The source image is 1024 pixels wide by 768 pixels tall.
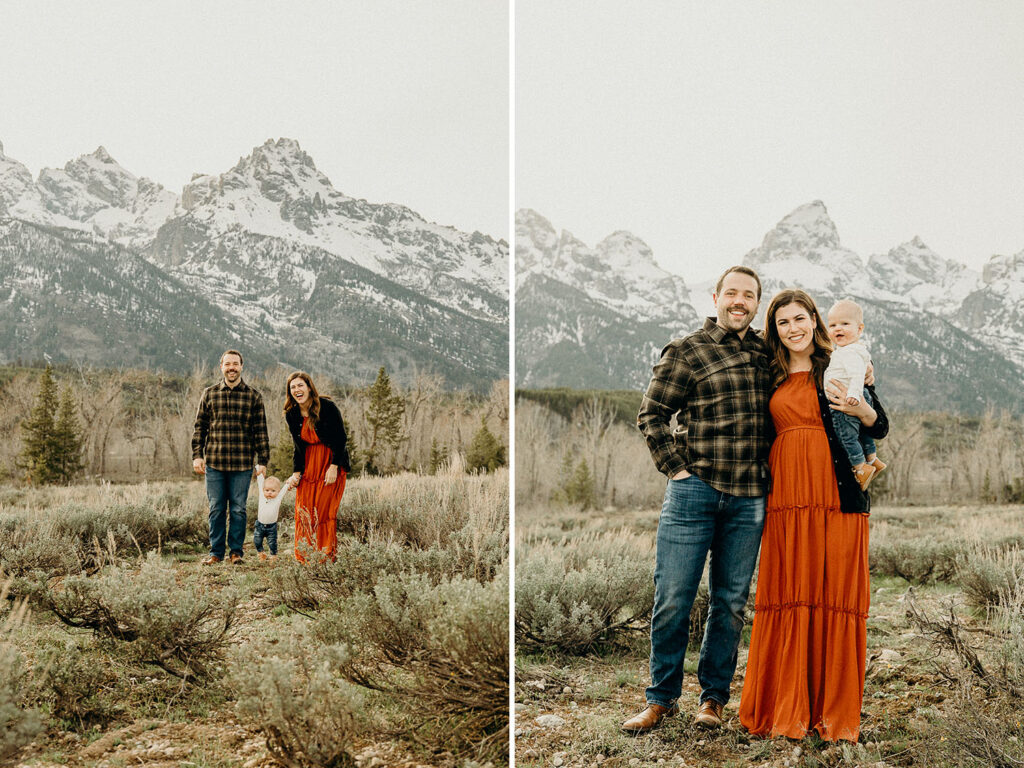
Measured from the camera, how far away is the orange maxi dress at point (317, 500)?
2840 millimetres

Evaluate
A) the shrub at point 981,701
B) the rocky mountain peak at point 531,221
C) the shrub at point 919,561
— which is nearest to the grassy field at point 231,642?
the shrub at point 981,701

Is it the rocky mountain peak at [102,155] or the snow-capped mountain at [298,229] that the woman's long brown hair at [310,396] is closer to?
the snow-capped mountain at [298,229]

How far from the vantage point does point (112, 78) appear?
2742 millimetres

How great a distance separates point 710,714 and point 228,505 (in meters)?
1.97

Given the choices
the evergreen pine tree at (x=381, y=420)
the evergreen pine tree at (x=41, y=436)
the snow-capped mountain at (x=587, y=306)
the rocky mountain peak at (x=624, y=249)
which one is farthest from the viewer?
the rocky mountain peak at (x=624, y=249)

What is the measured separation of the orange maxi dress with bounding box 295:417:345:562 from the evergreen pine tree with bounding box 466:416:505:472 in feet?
2.19

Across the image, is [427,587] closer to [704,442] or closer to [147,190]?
[704,442]

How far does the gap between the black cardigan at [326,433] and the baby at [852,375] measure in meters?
1.89

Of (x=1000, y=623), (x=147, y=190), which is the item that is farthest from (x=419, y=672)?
(x=1000, y=623)

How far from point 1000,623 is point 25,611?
421 centimetres

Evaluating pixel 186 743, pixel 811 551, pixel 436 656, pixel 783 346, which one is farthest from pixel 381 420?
pixel 811 551

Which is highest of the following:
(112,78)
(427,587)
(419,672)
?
(112,78)

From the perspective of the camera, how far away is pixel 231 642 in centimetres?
250

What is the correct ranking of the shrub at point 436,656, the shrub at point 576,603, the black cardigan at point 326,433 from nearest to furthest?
the shrub at point 436,656 → the black cardigan at point 326,433 → the shrub at point 576,603
